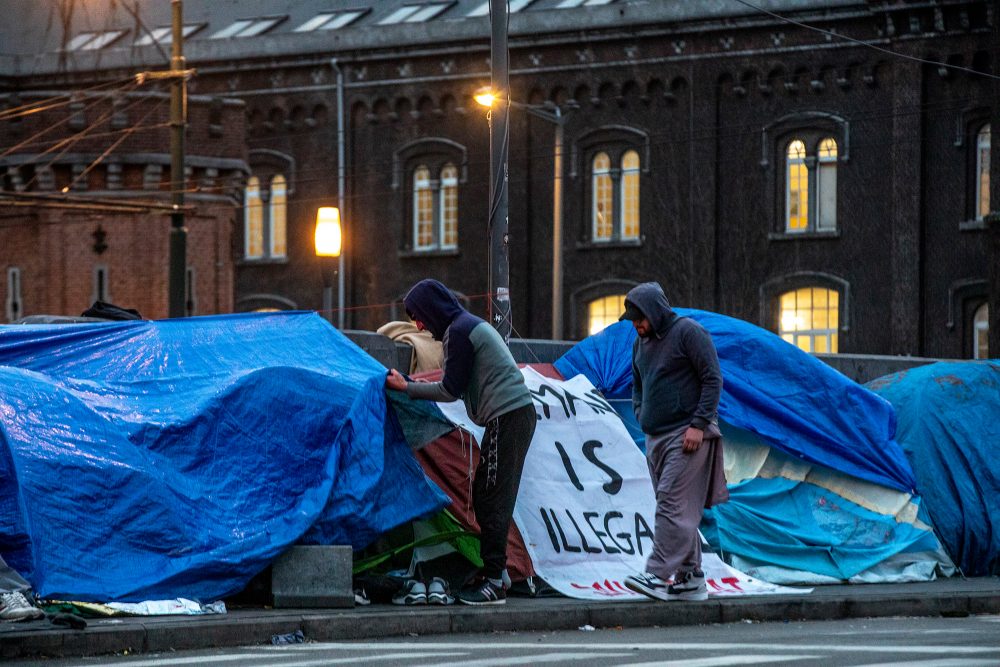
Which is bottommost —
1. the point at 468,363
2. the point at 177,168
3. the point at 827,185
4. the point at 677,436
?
the point at 677,436

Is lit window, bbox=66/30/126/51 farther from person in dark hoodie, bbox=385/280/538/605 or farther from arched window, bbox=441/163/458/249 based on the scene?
person in dark hoodie, bbox=385/280/538/605

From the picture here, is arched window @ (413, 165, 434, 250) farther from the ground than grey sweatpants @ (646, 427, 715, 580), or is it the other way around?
arched window @ (413, 165, 434, 250)

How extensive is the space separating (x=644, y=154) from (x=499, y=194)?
28.2 metres

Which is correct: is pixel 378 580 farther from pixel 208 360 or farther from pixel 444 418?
pixel 208 360

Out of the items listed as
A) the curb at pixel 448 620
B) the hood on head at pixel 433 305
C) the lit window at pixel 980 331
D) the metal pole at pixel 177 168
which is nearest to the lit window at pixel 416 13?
the lit window at pixel 980 331

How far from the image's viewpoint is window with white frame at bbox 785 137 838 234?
136 feet

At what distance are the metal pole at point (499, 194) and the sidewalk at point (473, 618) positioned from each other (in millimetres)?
3950

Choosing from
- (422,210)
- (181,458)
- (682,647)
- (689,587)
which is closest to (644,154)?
(422,210)

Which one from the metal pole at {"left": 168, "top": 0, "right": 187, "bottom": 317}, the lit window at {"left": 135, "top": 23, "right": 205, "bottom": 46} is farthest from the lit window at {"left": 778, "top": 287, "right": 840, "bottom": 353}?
Result: the lit window at {"left": 135, "top": 23, "right": 205, "bottom": 46}

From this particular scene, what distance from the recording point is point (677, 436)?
11.4 m

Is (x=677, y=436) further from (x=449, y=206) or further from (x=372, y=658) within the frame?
(x=449, y=206)

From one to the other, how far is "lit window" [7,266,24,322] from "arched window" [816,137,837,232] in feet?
56.8

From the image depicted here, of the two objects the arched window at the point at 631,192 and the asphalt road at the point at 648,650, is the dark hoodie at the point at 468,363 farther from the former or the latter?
the arched window at the point at 631,192

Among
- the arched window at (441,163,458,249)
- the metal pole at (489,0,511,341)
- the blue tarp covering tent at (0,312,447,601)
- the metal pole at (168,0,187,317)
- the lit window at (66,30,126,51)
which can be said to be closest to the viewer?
the blue tarp covering tent at (0,312,447,601)
